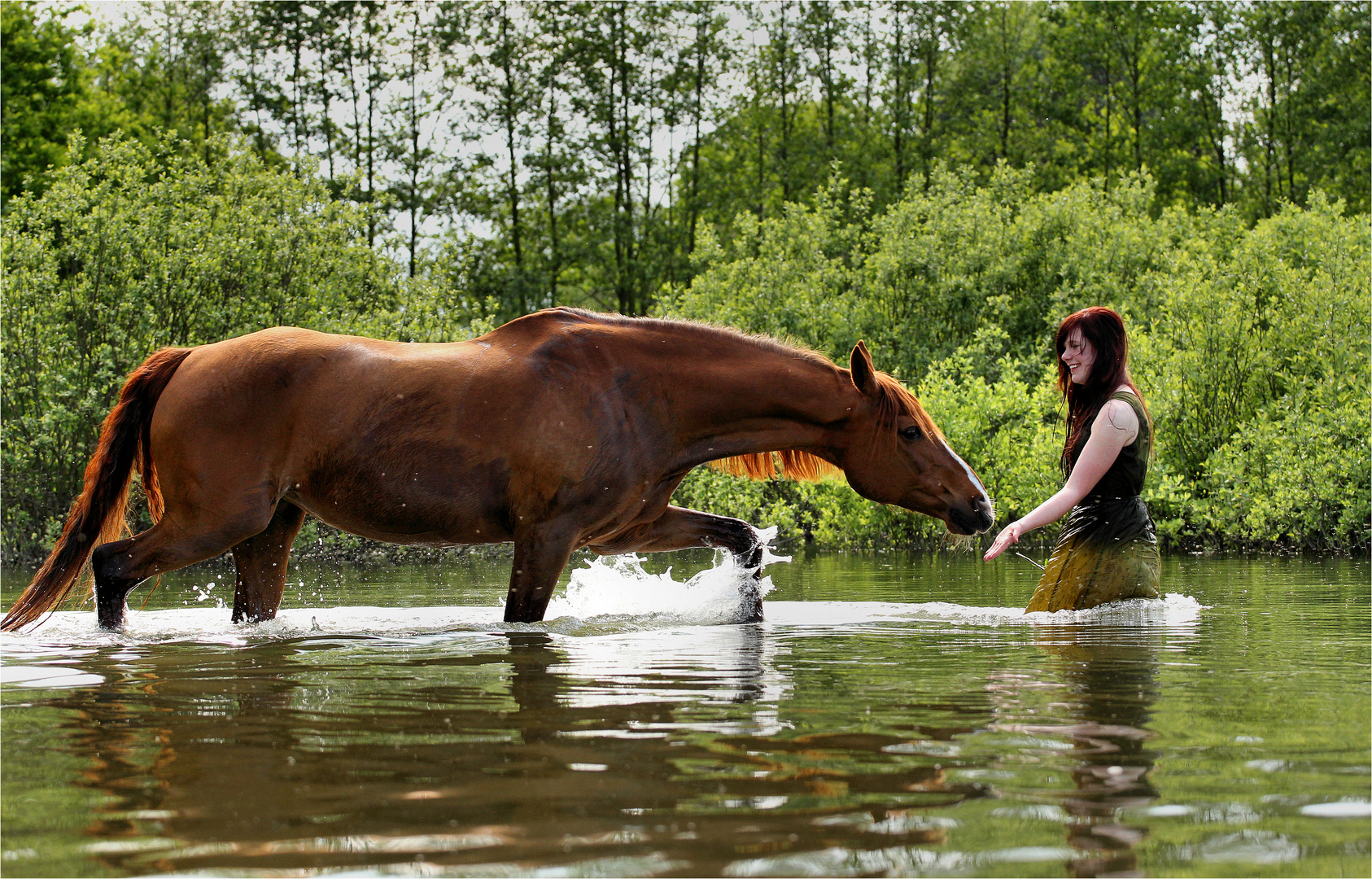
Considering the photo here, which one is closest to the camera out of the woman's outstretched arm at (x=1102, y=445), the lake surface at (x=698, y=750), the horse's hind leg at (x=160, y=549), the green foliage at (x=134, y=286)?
the lake surface at (x=698, y=750)

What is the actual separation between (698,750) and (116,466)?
18.6 ft

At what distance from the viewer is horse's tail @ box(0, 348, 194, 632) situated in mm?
8062

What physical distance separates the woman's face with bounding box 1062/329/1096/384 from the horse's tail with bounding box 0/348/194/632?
5165 mm

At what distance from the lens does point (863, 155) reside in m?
41.9

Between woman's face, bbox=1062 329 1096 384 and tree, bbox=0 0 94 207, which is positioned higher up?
tree, bbox=0 0 94 207

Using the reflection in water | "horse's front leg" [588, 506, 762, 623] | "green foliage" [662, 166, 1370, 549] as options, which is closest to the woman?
"horse's front leg" [588, 506, 762, 623]

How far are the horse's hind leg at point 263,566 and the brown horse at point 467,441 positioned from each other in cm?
1

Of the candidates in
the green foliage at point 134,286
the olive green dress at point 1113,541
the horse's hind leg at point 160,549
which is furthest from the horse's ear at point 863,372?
the green foliage at point 134,286

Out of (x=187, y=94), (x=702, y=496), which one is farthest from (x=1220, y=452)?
(x=187, y=94)

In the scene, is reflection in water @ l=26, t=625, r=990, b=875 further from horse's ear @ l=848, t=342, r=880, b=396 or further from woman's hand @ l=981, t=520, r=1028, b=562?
horse's ear @ l=848, t=342, r=880, b=396

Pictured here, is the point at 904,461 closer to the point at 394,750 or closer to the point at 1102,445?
the point at 1102,445

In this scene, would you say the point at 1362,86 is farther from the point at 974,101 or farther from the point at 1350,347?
the point at 1350,347

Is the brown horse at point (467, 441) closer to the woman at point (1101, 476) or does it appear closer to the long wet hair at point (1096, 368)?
the woman at point (1101, 476)

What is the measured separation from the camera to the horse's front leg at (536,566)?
7789 millimetres
